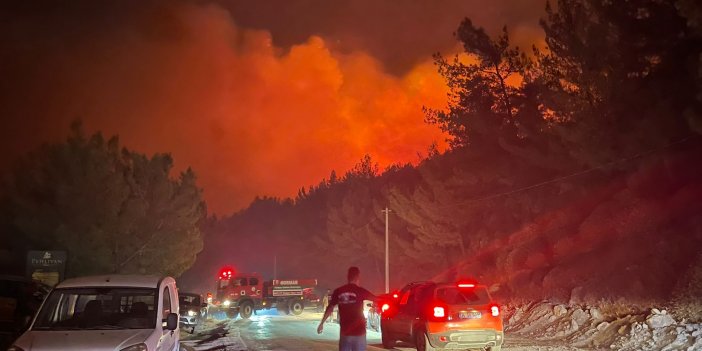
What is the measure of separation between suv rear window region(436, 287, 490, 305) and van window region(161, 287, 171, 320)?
20.7ft

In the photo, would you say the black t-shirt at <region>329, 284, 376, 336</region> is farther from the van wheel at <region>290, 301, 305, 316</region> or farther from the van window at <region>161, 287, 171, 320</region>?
the van wheel at <region>290, 301, 305, 316</region>

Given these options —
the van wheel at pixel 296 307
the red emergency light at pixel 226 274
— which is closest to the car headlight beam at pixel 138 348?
the red emergency light at pixel 226 274

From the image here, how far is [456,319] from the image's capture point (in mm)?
12828

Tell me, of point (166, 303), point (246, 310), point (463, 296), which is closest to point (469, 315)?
point (463, 296)

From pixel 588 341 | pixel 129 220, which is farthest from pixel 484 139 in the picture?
pixel 129 220

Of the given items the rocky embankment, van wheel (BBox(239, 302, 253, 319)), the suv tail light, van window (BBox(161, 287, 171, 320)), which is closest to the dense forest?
the rocky embankment

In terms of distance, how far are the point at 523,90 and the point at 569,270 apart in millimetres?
9691

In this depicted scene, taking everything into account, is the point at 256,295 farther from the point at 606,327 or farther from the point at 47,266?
the point at 606,327

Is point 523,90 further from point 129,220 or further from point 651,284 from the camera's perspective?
point 129,220

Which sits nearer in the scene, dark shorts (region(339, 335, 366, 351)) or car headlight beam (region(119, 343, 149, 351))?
car headlight beam (region(119, 343, 149, 351))

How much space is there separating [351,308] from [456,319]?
562cm

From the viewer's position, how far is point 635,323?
15.6m

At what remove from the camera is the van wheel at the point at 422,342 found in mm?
12977

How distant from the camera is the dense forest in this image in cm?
1970
